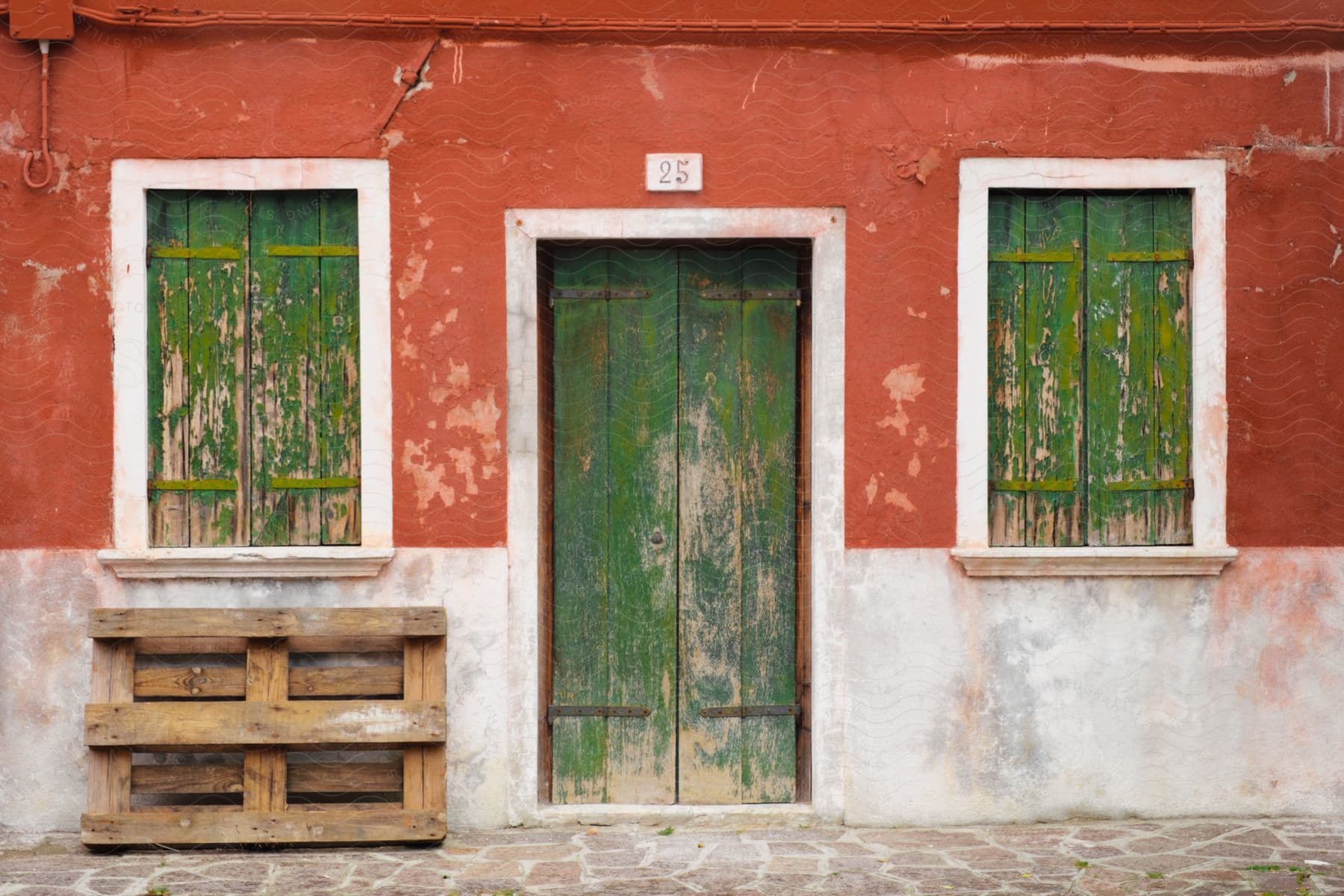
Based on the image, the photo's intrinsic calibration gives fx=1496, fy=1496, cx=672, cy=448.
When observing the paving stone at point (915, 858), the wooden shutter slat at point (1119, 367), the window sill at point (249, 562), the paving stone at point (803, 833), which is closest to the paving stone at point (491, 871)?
the paving stone at point (803, 833)

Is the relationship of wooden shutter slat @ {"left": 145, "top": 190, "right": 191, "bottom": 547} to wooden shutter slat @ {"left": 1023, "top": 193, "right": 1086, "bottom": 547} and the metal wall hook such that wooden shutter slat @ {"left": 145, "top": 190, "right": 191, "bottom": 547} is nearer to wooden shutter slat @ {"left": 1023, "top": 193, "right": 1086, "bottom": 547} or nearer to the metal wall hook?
the metal wall hook

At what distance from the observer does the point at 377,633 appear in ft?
19.9

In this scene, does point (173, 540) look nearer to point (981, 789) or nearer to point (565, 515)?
point (565, 515)

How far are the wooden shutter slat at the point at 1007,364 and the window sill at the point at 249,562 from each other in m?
2.59

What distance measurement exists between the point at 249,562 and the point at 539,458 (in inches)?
50.0

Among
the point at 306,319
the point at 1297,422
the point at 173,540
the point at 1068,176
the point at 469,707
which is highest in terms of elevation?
the point at 1068,176

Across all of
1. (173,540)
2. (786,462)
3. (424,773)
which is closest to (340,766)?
(424,773)

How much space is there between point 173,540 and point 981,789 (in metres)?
3.57

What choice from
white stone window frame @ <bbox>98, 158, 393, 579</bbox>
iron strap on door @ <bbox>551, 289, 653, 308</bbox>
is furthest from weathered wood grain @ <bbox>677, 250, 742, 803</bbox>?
white stone window frame @ <bbox>98, 158, 393, 579</bbox>

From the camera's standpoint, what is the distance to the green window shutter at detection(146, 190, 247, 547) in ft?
20.6

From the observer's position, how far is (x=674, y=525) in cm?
650

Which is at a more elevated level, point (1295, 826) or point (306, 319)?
point (306, 319)

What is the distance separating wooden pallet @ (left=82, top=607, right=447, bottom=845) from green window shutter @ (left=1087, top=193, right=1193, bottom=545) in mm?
2945

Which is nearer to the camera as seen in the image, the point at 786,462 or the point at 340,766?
the point at 340,766
